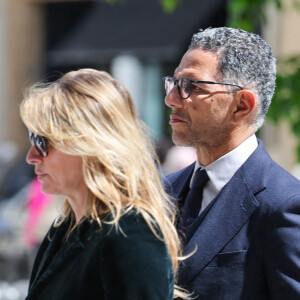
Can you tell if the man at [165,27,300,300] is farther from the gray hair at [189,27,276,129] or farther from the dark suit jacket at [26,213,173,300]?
the dark suit jacket at [26,213,173,300]

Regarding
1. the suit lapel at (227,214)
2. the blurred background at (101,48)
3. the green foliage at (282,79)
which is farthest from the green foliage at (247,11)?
the blurred background at (101,48)

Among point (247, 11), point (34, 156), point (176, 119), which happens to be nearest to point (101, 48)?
point (247, 11)

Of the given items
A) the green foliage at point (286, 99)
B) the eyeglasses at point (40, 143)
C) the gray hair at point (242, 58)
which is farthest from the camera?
the green foliage at point (286, 99)

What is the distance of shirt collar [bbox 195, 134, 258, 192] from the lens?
2.51 metres

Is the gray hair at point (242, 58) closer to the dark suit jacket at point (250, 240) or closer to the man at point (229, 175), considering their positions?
the man at point (229, 175)

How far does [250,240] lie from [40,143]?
0.77 metres

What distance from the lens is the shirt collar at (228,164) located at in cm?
251

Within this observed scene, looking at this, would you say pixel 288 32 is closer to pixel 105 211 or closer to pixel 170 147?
pixel 170 147

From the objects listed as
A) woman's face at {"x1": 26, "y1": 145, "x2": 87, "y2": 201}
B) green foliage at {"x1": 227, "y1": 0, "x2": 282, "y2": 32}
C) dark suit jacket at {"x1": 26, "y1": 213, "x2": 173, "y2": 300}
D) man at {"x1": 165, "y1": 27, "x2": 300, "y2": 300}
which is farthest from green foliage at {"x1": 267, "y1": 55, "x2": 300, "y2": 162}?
dark suit jacket at {"x1": 26, "y1": 213, "x2": 173, "y2": 300}

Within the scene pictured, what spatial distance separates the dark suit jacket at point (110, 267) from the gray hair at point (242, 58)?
65 centimetres

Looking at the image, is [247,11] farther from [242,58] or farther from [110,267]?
[110,267]

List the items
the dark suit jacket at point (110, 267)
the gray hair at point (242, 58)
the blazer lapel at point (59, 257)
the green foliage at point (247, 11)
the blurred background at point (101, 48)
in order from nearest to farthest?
the dark suit jacket at point (110, 267) < the blazer lapel at point (59, 257) < the gray hair at point (242, 58) < the green foliage at point (247, 11) < the blurred background at point (101, 48)

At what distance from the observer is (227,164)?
252cm

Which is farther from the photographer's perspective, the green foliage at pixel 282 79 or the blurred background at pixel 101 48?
the blurred background at pixel 101 48
